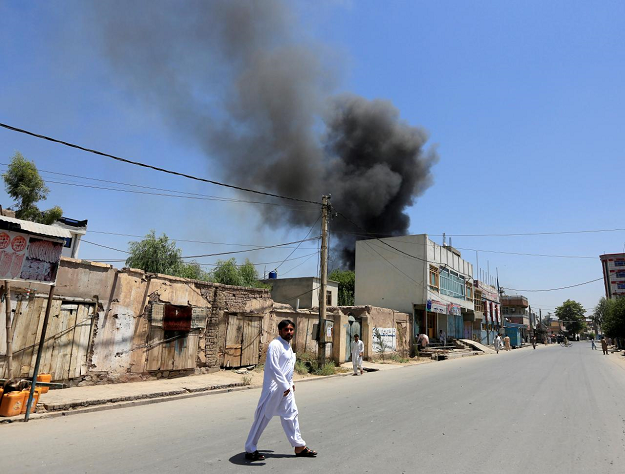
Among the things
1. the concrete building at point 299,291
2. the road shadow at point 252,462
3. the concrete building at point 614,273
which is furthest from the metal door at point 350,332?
the concrete building at point 614,273

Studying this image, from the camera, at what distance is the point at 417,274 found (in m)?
30.3

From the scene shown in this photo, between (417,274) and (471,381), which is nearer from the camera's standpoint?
(471,381)

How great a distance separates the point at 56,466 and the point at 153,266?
92.5 ft

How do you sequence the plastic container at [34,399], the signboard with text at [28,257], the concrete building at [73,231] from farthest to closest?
the concrete building at [73,231] → the plastic container at [34,399] → the signboard with text at [28,257]

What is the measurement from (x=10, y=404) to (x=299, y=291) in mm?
28982

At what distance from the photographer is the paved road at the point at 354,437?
13.3ft

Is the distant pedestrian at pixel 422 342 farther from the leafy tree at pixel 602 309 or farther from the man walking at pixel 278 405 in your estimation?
the leafy tree at pixel 602 309

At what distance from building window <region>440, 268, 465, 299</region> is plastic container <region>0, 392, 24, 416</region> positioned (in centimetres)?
3071

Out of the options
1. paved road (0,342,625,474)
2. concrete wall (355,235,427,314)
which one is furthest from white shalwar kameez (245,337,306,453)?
concrete wall (355,235,427,314)

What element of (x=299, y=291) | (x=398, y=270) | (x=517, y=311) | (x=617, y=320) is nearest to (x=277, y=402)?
(x=398, y=270)

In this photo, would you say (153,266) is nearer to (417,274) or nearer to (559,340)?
(417,274)

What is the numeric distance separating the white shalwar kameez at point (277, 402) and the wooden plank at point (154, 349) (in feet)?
22.9

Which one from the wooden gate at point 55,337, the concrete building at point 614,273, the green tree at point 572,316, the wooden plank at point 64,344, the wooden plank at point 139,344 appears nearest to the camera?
the wooden gate at point 55,337

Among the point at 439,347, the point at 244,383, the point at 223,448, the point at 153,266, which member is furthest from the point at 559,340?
the point at 223,448
